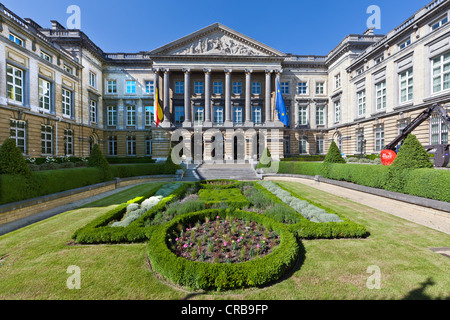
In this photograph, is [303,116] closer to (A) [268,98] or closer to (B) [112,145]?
(A) [268,98]

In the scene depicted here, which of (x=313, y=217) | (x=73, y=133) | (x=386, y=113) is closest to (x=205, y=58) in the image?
(x=73, y=133)

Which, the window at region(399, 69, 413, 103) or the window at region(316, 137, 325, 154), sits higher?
the window at region(399, 69, 413, 103)

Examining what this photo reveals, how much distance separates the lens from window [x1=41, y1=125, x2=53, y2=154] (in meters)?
20.5

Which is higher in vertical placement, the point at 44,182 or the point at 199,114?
the point at 199,114

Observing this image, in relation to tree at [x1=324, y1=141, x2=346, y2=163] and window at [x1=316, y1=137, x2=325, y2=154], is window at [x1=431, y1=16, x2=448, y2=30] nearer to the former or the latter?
tree at [x1=324, y1=141, x2=346, y2=163]

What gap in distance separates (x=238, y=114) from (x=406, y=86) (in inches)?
810

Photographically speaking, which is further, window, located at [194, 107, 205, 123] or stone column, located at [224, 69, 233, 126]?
window, located at [194, 107, 205, 123]

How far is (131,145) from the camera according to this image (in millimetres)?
32625

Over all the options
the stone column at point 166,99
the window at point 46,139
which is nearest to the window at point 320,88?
the stone column at point 166,99

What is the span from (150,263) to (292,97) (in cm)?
Answer: 3497

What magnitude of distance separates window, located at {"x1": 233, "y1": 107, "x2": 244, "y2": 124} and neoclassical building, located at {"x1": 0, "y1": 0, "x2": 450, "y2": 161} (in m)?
0.17

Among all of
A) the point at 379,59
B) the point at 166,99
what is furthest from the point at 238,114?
the point at 379,59

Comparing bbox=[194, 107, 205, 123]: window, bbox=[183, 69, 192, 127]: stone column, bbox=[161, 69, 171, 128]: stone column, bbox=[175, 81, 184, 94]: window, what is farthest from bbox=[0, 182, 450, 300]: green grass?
bbox=[175, 81, 184, 94]: window

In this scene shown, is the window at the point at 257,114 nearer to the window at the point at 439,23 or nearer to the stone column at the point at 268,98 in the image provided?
the stone column at the point at 268,98
